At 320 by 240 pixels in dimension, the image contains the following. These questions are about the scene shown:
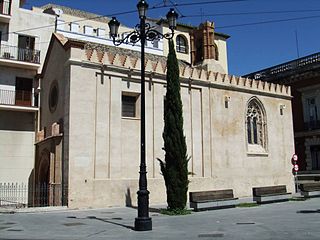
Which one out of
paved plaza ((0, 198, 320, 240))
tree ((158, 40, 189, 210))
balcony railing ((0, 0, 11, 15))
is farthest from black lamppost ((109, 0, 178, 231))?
balcony railing ((0, 0, 11, 15))

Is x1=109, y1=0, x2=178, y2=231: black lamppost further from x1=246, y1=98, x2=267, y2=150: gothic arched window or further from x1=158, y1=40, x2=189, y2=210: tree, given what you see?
x1=246, y1=98, x2=267, y2=150: gothic arched window

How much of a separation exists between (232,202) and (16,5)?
1855 cm

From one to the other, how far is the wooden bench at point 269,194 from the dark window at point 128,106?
761 cm

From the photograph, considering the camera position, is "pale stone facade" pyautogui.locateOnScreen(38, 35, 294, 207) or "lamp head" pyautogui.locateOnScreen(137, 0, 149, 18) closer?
"lamp head" pyautogui.locateOnScreen(137, 0, 149, 18)

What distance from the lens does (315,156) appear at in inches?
1303

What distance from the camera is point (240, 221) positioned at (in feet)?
42.9

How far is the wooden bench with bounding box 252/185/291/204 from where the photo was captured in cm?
1961

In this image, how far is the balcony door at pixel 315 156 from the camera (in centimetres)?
3288

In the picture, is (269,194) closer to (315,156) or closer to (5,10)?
(315,156)

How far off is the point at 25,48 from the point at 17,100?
11.5 feet

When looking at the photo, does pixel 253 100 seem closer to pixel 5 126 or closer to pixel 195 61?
pixel 195 61

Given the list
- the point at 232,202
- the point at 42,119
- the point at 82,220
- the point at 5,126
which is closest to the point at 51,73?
the point at 42,119

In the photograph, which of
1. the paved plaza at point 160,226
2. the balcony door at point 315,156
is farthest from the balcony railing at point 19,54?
the balcony door at point 315,156

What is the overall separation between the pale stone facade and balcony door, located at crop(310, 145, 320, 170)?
6.86 meters
